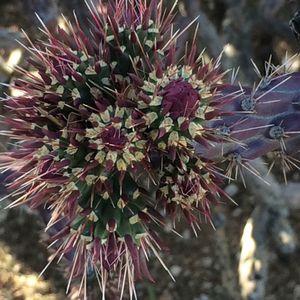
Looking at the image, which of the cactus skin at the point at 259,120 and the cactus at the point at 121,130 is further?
the cactus skin at the point at 259,120

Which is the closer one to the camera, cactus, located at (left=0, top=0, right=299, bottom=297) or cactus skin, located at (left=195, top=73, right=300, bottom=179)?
cactus, located at (left=0, top=0, right=299, bottom=297)

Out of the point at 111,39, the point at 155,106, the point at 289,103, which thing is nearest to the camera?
the point at 155,106

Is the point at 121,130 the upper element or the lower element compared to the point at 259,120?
upper

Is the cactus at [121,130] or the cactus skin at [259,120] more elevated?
the cactus at [121,130]

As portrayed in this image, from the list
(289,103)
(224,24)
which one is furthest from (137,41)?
(224,24)

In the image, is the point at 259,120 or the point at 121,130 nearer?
the point at 121,130

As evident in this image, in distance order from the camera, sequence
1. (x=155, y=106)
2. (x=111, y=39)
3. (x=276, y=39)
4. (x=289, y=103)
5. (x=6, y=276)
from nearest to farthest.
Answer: (x=155, y=106) < (x=111, y=39) < (x=289, y=103) < (x=6, y=276) < (x=276, y=39)

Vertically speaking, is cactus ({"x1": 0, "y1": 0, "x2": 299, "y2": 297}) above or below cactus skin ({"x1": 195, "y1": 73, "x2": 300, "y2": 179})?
above

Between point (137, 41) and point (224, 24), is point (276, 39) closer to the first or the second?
point (224, 24)
